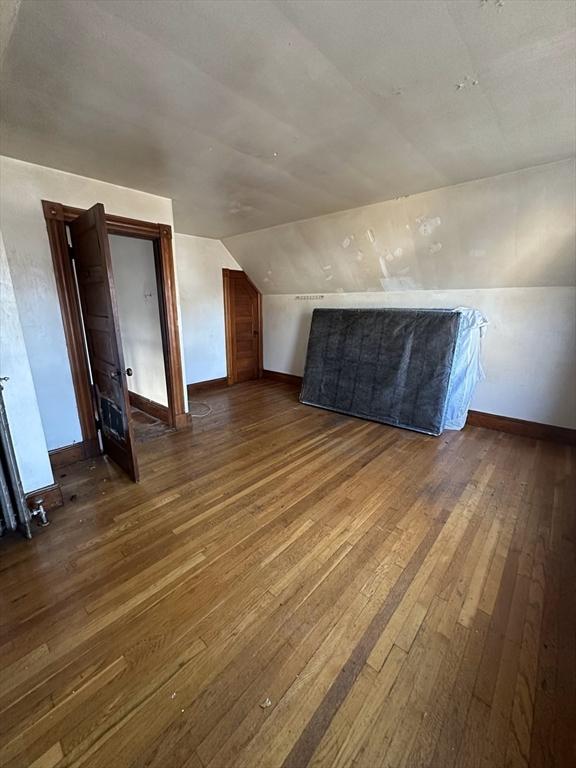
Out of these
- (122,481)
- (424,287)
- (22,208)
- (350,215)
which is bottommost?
(122,481)

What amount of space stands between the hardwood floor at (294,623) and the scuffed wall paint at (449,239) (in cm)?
203

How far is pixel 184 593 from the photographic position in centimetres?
156

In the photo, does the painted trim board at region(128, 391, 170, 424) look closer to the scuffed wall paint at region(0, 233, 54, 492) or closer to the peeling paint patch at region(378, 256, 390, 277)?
the scuffed wall paint at region(0, 233, 54, 492)

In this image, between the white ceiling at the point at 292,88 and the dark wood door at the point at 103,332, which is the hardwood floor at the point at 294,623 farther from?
the white ceiling at the point at 292,88

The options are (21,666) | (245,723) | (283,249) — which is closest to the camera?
(245,723)

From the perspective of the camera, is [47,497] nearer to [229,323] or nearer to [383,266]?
[229,323]

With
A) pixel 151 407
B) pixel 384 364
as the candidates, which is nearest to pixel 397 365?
pixel 384 364

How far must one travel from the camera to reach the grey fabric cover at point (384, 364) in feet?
11.3

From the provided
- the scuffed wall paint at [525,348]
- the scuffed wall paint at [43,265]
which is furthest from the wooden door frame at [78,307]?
the scuffed wall paint at [525,348]

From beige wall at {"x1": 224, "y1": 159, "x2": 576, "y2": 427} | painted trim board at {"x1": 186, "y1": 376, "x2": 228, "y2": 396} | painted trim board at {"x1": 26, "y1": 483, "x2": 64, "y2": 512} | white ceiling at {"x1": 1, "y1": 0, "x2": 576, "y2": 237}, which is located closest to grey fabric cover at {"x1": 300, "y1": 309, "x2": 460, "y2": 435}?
beige wall at {"x1": 224, "y1": 159, "x2": 576, "y2": 427}

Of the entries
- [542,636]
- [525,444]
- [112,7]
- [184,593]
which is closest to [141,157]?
[112,7]

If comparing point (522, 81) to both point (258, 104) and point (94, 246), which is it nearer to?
point (258, 104)

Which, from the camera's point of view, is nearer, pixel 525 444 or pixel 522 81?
pixel 522 81

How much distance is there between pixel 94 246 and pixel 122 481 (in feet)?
6.10
